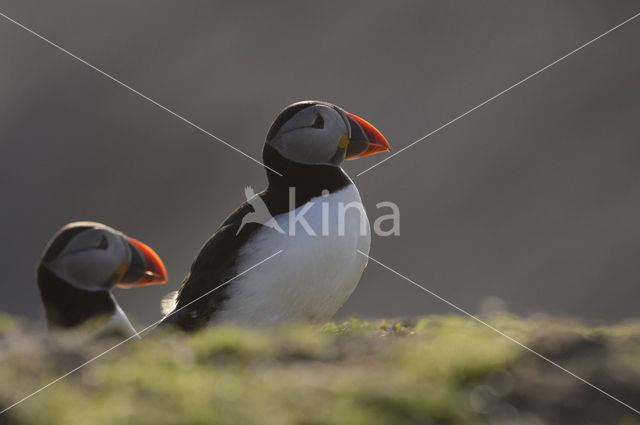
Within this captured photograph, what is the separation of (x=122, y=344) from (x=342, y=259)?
1.82m

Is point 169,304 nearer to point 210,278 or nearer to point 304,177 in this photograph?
point 210,278

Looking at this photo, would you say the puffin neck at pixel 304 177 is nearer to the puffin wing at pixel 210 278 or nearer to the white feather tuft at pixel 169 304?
the puffin wing at pixel 210 278

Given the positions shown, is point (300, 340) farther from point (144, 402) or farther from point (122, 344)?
point (144, 402)

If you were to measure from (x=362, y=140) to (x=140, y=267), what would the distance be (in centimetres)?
195

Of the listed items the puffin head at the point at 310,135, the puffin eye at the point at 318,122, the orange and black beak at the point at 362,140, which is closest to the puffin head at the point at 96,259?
the puffin head at the point at 310,135

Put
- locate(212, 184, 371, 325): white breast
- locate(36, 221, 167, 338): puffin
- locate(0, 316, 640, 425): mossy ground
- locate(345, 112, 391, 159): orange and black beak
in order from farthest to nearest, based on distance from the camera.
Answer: locate(345, 112, 391, 159): orange and black beak
locate(36, 221, 167, 338): puffin
locate(212, 184, 371, 325): white breast
locate(0, 316, 640, 425): mossy ground

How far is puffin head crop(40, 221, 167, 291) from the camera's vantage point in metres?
5.26

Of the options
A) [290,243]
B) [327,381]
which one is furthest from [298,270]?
[327,381]

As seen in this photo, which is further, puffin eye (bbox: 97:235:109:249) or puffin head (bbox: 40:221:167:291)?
puffin eye (bbox: 97:235:109:249)

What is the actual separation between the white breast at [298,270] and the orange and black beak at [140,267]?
677 millimetres

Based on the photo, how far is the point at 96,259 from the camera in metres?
5.30

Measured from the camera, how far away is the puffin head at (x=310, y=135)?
18.2 ft

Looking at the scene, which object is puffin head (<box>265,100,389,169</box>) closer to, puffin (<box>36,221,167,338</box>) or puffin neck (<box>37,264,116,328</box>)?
puffin (<box>36,221,167,338</box>)

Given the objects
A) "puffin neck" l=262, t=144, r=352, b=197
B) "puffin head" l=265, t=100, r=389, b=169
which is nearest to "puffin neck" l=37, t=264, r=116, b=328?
"puffin neck" l=262, t=144, r=352, b=197
